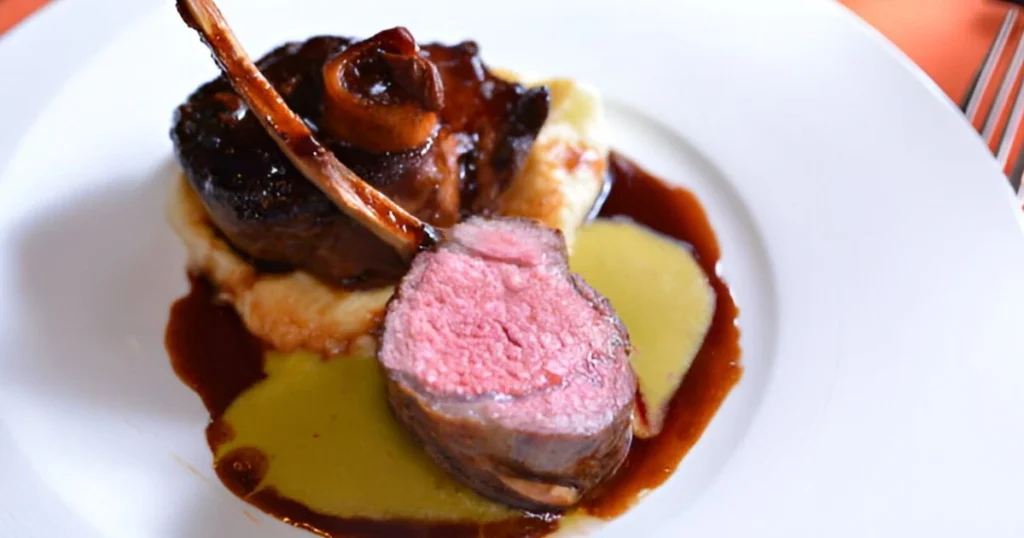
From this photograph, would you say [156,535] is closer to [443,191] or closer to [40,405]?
[40,405]

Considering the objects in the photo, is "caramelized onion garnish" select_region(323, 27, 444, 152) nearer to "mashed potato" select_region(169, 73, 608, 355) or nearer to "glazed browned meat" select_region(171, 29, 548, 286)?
"glazed browned meat" select_region(171, 29, 548, 286)

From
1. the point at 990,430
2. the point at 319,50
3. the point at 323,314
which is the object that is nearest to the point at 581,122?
the point at 319,50

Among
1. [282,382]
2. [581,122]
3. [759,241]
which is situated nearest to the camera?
[282,382]

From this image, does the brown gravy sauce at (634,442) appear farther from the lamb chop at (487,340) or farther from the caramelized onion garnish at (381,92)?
the caramelized onion garnish at (381,92)

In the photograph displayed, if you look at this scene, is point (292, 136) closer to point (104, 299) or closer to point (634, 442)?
point (104, 299)

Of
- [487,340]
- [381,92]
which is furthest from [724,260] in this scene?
A: [381,92]

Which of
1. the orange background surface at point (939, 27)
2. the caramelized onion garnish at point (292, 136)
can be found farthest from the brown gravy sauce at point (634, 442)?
the orange background surface at point (939, 27)

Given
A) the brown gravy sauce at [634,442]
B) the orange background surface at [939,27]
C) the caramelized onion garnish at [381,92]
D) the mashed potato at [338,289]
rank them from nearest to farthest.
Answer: the brown gravy sauce at [634,442], the caramelized onion garnish at [381,92], the mashed potato at [338,289], the orange background surface at [939,27]
